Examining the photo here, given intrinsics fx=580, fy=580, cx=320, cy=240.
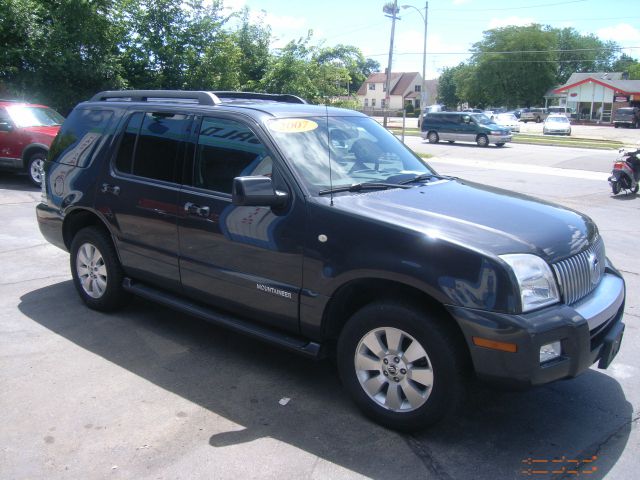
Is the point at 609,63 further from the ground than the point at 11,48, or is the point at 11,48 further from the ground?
the point at 609,63

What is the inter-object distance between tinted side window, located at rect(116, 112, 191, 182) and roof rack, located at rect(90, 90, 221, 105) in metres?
0.20

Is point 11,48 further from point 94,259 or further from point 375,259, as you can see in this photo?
point 375,259

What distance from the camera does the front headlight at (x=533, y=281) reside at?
2.98 meters

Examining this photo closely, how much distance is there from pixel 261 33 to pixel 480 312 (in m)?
19.1

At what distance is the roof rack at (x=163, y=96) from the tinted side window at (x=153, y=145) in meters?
0.20

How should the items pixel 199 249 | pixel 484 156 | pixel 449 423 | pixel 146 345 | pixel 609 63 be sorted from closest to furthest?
pixel 449 423 < pixel 199 249 < pixel 146 345 < pixel 484 156 < pixel 609 63

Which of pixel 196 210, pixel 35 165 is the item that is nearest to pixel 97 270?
pixel 196 210

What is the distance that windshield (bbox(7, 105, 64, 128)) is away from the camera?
12.6 metres

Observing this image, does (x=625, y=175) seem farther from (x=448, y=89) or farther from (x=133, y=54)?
(x=448, y=89)

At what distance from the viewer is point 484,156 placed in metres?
24.2

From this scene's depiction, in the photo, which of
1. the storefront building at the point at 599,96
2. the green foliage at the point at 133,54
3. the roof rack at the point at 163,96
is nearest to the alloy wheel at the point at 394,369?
the roof rack at the point at 163,96

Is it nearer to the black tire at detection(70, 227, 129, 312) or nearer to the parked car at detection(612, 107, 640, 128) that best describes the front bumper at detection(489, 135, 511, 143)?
the black tire at detection(70, 227, 129, 312)

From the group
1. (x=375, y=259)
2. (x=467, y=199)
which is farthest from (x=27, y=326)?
(x=467, y=199)

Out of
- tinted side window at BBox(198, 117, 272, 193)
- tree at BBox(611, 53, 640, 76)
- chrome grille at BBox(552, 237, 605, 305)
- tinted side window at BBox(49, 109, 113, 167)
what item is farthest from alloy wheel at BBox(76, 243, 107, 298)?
tree at BBox(611, 53, 640, 76)
